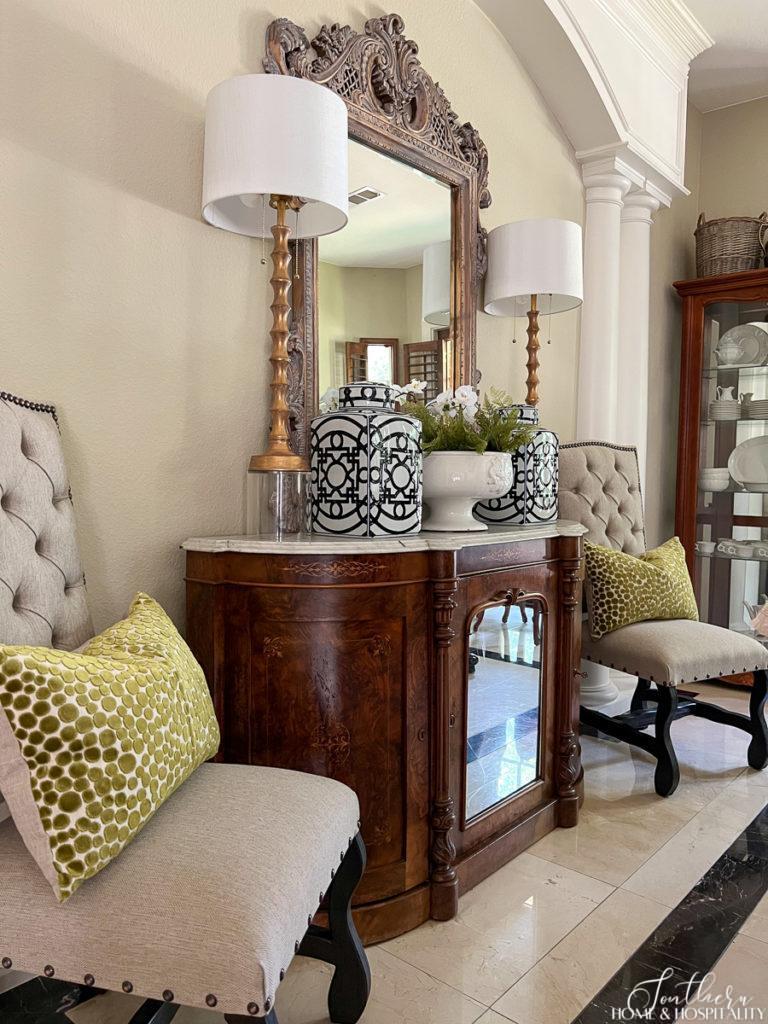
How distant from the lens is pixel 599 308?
315 centimetres

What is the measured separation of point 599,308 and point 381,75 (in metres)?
1.43

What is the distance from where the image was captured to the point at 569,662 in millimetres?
2105

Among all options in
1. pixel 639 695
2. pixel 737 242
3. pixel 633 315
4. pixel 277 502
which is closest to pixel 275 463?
pixel 277 502

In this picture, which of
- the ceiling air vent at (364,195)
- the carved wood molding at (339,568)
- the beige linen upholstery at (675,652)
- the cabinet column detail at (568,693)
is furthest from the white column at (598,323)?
the carved wood molding at (339,568)

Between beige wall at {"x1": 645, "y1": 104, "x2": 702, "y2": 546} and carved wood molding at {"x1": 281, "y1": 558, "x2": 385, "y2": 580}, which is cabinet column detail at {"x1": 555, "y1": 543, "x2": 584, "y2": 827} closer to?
carved wood molding at {"x1": 281, "y1": 558, "x2": 385, "y2": 580}

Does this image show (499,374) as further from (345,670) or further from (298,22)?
(345,670)

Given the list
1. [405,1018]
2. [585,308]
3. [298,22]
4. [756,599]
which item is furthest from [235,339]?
[756,599]

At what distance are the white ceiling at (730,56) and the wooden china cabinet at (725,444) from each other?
100 centimetres

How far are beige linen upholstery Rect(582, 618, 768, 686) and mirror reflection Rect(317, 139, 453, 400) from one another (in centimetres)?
104

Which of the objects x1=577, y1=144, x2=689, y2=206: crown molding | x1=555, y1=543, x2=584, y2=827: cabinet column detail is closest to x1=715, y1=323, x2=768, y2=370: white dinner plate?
Result: x1=577, y1=144, x2=689, y2=206: crown molding

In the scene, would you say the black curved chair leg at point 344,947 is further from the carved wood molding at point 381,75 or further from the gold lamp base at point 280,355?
the carved wood molding at point 381,75

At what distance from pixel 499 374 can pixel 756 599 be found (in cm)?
182

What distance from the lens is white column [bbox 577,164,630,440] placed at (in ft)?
10.3

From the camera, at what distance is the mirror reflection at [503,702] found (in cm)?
181
